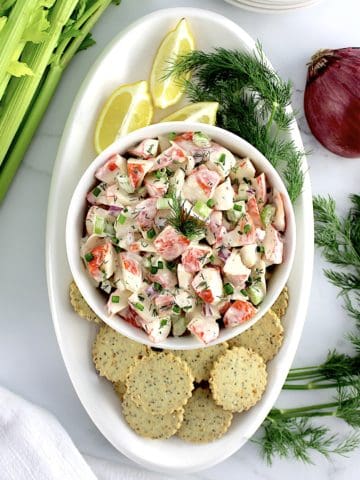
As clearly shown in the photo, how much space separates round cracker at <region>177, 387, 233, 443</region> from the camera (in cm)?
199

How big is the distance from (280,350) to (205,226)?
457 mm

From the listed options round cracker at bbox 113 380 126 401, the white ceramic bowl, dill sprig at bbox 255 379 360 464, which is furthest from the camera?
dill sprig at bbox 255 379 360 464

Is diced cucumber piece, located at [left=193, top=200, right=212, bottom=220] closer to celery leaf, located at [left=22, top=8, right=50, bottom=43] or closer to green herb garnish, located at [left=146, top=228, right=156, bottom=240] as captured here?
green herb garnish, located at [left=146, top=228, right=156, bottom=240]

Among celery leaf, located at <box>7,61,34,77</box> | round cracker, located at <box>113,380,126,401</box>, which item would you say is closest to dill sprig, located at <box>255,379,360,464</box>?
round cracker, located at <box>113,380,126,401</box>

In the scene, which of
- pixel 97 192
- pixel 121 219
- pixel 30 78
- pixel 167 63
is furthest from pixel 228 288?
pixel 30 78

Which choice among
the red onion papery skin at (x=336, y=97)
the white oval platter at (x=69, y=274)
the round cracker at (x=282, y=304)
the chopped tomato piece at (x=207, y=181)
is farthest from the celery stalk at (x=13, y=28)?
the round cracker at (x=282, y=304)

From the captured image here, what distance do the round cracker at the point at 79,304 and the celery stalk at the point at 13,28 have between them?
58 centimetres

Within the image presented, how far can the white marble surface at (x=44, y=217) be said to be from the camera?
2.15 metres

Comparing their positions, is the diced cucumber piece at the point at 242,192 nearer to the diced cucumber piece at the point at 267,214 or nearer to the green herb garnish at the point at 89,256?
the diced cucumber piece at the point at 267,214

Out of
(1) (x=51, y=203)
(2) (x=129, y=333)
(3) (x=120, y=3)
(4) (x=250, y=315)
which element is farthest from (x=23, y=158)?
(4) (x=250, y=315)

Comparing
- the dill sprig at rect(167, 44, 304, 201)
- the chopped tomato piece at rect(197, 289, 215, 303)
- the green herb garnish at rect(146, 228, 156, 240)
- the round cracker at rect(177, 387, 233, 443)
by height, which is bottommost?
the round cracker at rect(177, 387, 233, 443)

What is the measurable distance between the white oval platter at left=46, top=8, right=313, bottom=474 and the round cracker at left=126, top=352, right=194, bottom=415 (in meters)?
0.09

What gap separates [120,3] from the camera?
2137mm

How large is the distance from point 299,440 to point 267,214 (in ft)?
2.41
